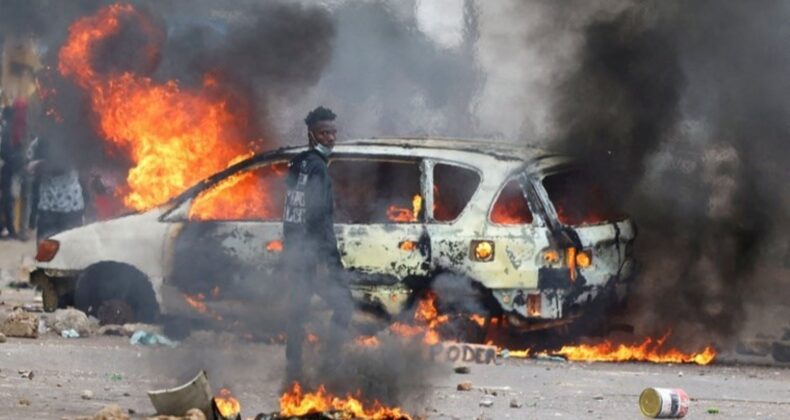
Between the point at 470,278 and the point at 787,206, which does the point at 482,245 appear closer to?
the point at 470,278

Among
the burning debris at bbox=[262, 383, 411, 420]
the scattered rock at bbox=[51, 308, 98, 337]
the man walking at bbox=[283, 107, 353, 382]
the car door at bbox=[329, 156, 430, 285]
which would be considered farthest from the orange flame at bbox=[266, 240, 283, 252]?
the burning debris at bbox=[262, 383, 411, 420]

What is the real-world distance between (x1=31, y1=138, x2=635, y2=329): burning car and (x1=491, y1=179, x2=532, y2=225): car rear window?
0.03 feet

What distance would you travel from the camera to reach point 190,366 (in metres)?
9.94

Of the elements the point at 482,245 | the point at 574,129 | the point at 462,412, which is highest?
the point at 574,129

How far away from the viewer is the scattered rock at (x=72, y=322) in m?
14.0

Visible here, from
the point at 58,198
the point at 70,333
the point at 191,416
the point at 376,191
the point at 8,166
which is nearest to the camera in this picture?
the point at 191,416

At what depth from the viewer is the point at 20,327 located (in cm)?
1376

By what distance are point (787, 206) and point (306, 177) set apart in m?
5.15

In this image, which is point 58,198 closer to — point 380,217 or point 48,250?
point 48,250

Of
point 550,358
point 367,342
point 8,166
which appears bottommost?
point 550,358

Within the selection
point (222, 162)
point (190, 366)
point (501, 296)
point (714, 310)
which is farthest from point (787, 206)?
point (190, 366)

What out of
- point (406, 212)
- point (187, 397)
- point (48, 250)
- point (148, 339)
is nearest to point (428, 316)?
point (406, 212)

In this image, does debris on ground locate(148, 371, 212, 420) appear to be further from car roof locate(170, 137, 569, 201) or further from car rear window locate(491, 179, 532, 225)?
car roof locate(170, 137, 569, 201)

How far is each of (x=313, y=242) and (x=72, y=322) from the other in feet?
13.1
